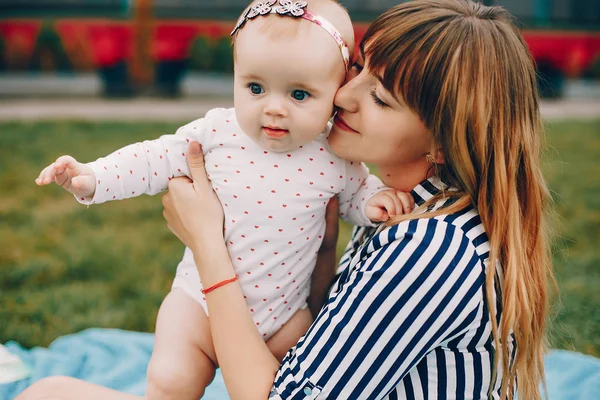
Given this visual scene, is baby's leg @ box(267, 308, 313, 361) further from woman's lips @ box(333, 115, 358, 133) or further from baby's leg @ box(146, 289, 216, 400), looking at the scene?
woman's lips @ box(333, 115, 358, 133)

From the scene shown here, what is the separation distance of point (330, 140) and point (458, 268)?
22.0 inches

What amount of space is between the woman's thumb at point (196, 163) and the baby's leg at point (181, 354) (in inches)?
14.2

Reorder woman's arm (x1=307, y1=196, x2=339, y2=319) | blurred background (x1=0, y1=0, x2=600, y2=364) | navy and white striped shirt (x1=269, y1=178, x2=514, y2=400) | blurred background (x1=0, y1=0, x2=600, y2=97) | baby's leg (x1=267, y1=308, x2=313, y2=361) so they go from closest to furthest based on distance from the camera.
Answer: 1. navy and white striped shirt (x1=269, y1=178, x2=514, y2=400)
2. baby's leg (x1=267, y1=308, x2=313, y2=361)
3. woman's arm (x1=307, y1=196, x2=339, y2=319)
4. blurred background (x1=0, y1=0, x2=600, y2=364)
5. blurred background (x1=0, y1=0, x2=600, y2=97)

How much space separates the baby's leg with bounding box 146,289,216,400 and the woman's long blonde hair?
2.57ft

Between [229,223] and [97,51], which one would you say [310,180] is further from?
[97,51]

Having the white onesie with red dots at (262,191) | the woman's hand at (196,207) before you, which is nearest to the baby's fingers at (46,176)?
the white onesie with red dots at (262,191)

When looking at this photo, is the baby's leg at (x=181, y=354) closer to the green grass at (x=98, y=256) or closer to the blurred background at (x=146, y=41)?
the green grass at (x=98, y=256)

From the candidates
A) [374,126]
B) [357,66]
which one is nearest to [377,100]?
[374,126]

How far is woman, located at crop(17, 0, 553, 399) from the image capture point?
4.77 ft

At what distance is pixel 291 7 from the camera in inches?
66.9

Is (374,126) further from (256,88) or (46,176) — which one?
(46,176)

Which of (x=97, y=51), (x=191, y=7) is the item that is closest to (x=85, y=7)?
(x=97, y=51)

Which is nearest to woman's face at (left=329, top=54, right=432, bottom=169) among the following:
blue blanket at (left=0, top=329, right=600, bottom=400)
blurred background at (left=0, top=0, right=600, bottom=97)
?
blue blanket at (left=0, top=329, right=600, bottom=400)

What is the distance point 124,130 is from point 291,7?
5.74 metres
